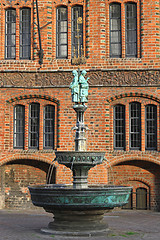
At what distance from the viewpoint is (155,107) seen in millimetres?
20391

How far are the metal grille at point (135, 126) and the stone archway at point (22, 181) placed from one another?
3715mm

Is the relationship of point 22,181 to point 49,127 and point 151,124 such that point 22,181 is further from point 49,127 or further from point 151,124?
point 151,124

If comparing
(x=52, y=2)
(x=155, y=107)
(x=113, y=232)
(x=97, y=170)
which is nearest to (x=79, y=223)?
(x=113, y=232)

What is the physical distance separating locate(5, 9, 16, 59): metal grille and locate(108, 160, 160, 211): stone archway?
6.41 m

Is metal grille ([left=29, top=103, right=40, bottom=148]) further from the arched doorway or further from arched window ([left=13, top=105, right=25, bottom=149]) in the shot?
the arched doorway

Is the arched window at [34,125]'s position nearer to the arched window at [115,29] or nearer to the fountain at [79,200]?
the arched window at [115,29]

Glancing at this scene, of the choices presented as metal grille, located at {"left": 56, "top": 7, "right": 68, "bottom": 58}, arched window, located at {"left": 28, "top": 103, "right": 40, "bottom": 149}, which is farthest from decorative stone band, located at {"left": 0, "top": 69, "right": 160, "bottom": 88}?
metal grille, located at {"left": 56, "top": 7, "right": 68, "bottom": 58}

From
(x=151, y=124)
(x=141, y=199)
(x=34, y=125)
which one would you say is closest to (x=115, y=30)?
(x=151, y=124)

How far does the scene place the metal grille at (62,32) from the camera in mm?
21234

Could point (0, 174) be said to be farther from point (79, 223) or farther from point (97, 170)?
point (79, 223)

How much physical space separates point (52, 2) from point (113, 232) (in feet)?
37.6

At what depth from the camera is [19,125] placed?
2111 cm

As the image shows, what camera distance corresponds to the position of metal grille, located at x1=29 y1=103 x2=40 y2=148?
68.6 ft

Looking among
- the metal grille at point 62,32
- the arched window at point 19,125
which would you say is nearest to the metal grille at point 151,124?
the metal grille at point 62,32
